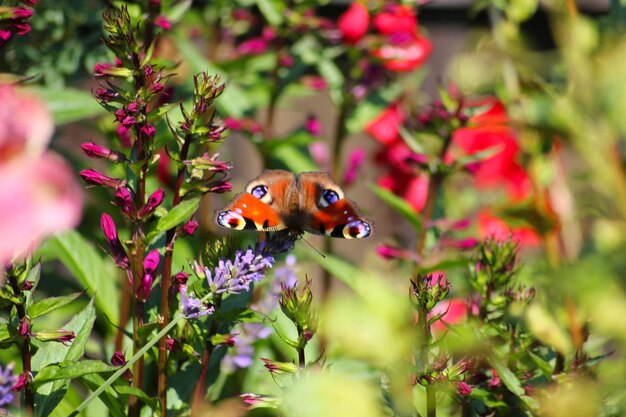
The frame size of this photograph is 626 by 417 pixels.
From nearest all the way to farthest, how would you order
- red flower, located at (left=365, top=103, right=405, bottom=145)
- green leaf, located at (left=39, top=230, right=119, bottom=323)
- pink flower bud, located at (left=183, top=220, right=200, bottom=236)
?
pink flower bud, located at (left=183, top=220, right=200, bottom=236) → green leaf, located at (left=39, top=230, right=119, bottom=323) → red flower, located at (left=365, top=103, right=405, bottom=145)

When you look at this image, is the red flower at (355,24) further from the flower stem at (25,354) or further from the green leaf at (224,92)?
the flower stem at (25,354)

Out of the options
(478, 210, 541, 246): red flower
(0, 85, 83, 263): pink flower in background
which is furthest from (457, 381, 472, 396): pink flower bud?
(478, 210, 541, 246): red flower

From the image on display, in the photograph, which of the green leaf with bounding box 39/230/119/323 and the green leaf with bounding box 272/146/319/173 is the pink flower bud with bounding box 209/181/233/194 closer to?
the green leaf with bounding box 39/230/119/323

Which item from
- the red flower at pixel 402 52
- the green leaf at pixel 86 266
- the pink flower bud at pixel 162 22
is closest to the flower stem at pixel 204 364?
the green leaf at pixel 86 266

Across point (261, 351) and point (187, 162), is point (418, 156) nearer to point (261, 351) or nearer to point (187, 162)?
point (261, 351)

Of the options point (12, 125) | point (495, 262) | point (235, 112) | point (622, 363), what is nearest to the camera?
point (12, 125)

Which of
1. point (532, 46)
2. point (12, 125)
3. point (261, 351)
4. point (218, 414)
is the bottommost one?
point (532, 46)

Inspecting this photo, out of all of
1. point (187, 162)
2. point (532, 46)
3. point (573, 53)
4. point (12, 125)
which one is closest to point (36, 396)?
point (187, 162)
